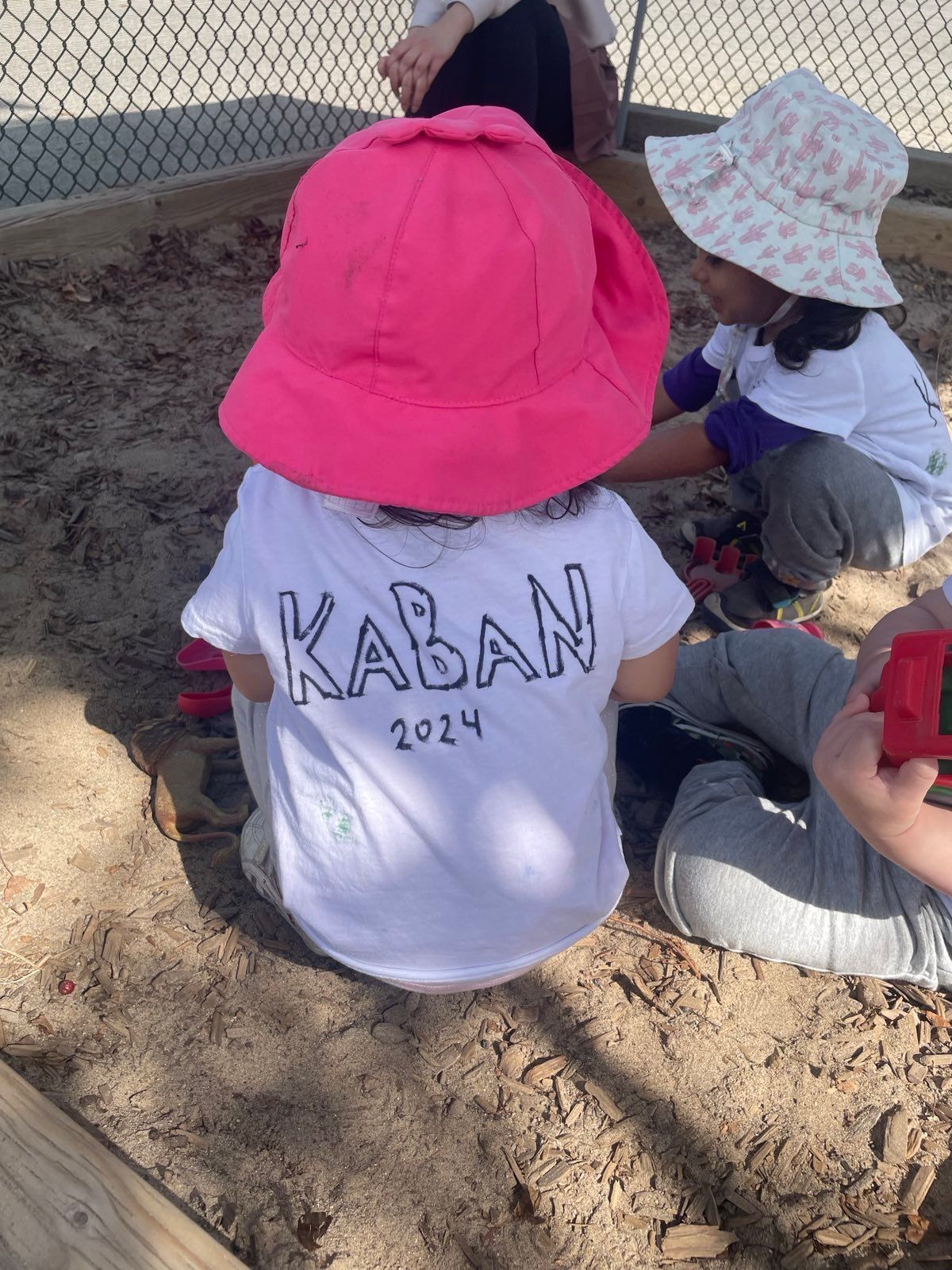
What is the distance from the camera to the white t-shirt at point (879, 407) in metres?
2.19

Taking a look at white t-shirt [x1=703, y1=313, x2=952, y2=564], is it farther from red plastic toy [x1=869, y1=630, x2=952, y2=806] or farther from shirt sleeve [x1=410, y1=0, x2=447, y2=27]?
shirt sleeve [x1=410, y1=0, x2=447, y2=27]

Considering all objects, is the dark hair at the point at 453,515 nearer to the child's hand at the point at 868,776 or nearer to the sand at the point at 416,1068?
the child's hand at the point at 868,776

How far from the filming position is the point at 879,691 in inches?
53.4

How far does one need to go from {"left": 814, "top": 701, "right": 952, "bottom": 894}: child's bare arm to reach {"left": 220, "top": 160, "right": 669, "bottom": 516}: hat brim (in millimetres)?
465

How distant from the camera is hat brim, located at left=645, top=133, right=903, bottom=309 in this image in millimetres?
2061

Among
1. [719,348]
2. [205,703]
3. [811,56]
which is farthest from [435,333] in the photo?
[811,56]

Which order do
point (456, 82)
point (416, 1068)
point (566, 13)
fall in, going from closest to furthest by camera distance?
point (416, 1068)
point (456, 82)
point (566, 13)

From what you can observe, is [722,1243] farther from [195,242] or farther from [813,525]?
[195,242]

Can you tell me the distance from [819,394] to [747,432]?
0.16 meters

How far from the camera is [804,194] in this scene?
210 centimetres

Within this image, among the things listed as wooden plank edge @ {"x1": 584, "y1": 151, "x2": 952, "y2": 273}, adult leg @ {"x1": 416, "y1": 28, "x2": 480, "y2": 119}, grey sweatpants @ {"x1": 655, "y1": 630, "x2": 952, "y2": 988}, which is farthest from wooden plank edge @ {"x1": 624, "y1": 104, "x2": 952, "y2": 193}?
grey sweatpants @ {"x1": 655, "y1": 630, "x2": 952, "y2": 988}

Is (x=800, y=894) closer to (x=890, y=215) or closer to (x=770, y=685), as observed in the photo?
(x=770, y=685)

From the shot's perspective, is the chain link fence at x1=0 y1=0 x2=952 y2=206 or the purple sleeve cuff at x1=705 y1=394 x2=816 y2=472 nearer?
the purple sleeve cuff at x1=705 y1=394 x2=816 y2=472

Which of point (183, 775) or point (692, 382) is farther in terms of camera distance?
point (692, 382)
